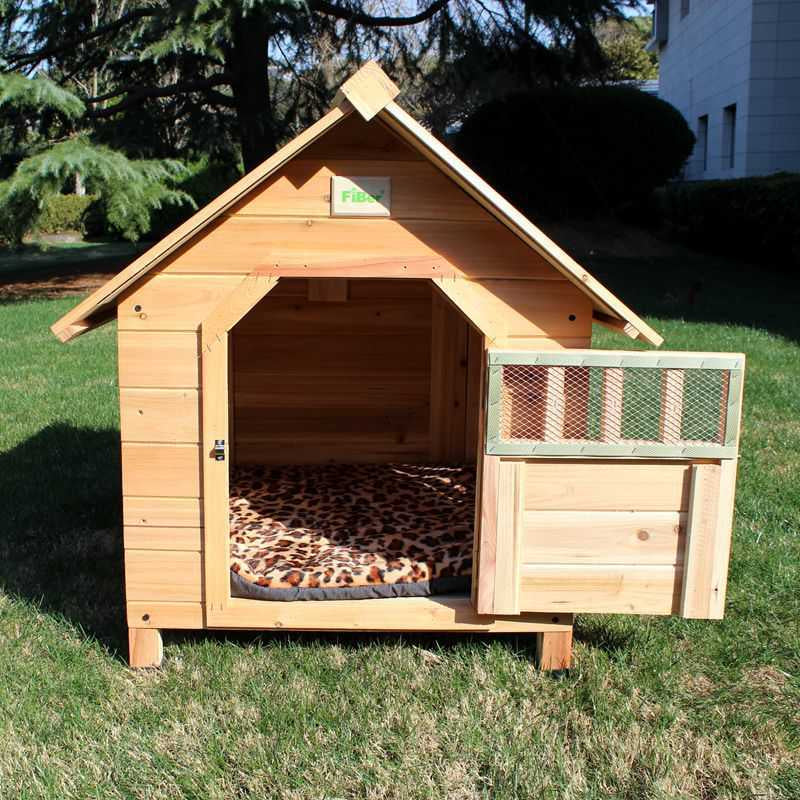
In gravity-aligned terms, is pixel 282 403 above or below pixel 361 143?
below

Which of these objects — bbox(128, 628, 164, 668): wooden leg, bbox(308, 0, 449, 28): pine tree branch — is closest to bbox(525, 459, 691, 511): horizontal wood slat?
bbox(128, 628, 164, 668): wooden leg

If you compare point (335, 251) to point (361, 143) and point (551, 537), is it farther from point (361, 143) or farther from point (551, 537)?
point (551, 537)

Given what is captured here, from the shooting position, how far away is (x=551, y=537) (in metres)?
3.37

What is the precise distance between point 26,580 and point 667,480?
2929 millimetres

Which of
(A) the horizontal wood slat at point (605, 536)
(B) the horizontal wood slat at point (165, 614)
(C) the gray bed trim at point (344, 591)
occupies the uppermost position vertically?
(A) the horizontal wood slat at point (605, 536)

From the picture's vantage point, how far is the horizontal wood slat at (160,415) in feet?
11.2

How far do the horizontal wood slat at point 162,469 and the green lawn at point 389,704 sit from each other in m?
0.70

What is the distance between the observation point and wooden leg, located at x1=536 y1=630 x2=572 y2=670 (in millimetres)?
3557

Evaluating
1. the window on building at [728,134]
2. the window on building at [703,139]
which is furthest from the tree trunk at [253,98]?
the window on building at [703,139]

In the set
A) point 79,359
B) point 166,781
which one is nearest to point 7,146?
point 79,359

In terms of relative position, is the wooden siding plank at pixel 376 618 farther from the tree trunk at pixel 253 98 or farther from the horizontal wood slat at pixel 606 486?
the tree trunk at pixel 253 98

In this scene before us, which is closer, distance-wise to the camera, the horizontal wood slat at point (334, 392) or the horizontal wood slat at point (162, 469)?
the horizontal wood slat at point (162, 469)

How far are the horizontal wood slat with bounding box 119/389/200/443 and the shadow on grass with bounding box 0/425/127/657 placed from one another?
94cm

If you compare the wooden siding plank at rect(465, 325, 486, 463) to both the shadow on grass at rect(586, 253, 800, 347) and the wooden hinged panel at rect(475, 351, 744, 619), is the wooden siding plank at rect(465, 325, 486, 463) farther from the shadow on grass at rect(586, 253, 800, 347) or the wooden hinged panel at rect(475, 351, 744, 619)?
the shadow on grass at rect(586, 253, 800, 347)
